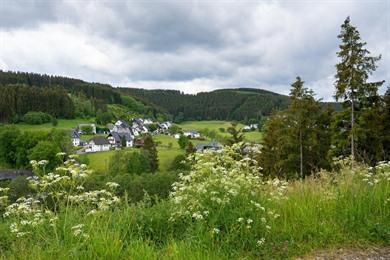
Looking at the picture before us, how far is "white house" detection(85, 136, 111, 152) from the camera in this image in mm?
94387

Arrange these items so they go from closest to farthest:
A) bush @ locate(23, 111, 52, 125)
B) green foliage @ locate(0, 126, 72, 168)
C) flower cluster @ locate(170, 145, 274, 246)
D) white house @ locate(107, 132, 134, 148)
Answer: flower cluster @ locate(170, 145, 274, 246), green foliage @ locate(0, 126, 72, 168), white house @ locate(107, 132, 134, 148), bush @ locate(23, 111, 52, 125)

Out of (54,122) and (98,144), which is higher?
(54,122)

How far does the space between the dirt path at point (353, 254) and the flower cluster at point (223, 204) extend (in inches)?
31.7

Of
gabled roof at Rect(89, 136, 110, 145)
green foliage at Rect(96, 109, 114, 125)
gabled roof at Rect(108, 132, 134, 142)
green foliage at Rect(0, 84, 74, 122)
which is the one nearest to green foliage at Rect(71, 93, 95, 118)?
green foliage at Rect(96, 109, 114, 125)

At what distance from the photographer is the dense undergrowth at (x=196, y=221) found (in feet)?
15.3

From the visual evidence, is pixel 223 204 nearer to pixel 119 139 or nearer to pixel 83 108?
pixel 119 139

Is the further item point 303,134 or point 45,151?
point 45,151

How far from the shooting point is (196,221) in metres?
5.21

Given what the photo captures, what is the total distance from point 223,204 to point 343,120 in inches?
944

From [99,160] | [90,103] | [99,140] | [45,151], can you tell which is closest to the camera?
[45,151]

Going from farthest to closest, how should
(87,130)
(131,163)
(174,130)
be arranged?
(174,130) < (87,130) < (131,163)

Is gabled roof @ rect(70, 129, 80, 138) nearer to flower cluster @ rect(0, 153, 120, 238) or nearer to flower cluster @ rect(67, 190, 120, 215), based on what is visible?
flower cluster @ rect(0, 153, 120, 238)

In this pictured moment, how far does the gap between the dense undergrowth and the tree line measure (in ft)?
53.0

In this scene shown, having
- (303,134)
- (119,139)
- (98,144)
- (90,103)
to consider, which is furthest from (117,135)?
(303,134)
